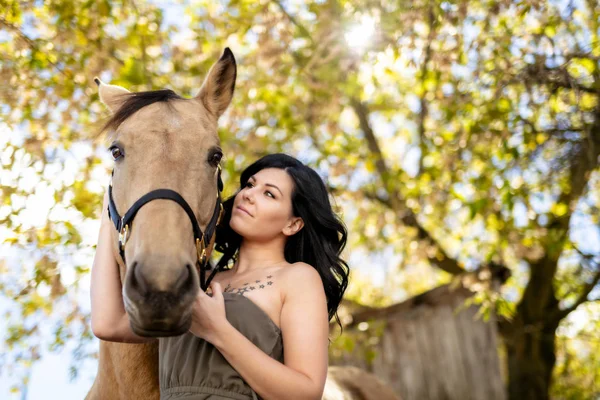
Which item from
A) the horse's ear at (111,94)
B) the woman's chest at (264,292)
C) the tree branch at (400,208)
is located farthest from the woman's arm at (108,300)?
the tree branch at (400,208)

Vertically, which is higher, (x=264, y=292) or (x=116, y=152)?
(x=116, y=152)

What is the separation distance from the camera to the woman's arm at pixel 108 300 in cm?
198

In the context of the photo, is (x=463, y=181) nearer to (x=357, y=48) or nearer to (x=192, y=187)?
(x=357, y=48)

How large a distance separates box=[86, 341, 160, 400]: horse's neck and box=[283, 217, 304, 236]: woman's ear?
0.72 metres

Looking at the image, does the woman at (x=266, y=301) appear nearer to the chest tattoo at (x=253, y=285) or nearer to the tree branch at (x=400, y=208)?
the chest tattoo at (x=253, y=285)

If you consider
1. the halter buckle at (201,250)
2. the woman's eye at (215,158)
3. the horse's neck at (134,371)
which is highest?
the woman's eye at (215,158)

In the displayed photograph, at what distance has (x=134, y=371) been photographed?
2.28 metres

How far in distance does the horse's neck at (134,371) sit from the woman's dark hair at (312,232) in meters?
0.49

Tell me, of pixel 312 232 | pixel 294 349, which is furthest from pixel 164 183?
pixel 312 232

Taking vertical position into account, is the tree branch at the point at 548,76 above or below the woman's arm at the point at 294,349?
above

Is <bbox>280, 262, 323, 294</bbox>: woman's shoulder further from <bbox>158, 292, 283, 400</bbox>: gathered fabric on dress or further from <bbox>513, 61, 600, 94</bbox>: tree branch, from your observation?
<bbox>513, 61, 600, 94</bbox>: tree branch

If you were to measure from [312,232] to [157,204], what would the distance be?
86cm

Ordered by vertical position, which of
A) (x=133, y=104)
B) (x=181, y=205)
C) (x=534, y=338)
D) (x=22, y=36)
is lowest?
(x=534, y=338)

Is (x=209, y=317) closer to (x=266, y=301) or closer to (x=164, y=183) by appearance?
(x=266, y=301)
